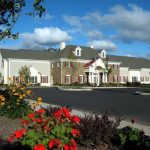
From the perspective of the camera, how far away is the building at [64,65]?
69875 mm

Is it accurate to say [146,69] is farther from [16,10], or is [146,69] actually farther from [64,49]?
[16,10]

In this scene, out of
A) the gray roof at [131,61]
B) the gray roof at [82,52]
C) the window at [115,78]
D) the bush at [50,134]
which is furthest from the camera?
the gray roof at [131,61]

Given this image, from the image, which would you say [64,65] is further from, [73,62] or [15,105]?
[15,105]

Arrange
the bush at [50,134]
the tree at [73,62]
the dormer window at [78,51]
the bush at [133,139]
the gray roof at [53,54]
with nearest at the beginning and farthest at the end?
1. the bush at [50,134]
2. the bush at [133,139]
3. the tree at [73,62]
4. the gray roof at [53,54]
5. the dormer window at [78,51]

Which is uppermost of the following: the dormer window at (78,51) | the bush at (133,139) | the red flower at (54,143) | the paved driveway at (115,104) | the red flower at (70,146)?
the dormer window at (78,51)

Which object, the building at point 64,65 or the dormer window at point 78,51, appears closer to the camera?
the building at point 64,65

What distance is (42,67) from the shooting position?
73.9 meters

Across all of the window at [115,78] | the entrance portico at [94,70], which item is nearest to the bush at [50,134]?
the entrance portico at [94,70]

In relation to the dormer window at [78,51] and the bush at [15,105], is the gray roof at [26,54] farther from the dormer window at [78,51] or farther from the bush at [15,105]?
the bush at [15,105]

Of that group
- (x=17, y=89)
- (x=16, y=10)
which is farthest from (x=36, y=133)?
(x=16, y=10)

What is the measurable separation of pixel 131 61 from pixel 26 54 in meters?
29.9

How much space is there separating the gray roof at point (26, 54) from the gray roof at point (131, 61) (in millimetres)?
15186

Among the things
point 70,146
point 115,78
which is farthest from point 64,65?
point 70,146

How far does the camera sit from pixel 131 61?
3497 inches
